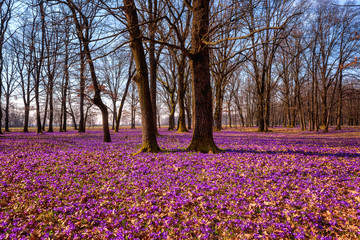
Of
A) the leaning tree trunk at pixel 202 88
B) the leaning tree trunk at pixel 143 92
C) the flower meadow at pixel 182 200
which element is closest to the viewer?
the flower meadow at pixel 182 200

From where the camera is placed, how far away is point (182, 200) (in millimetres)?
3742

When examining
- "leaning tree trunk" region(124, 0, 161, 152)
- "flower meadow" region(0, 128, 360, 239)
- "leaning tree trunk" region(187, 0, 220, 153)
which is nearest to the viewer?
"flower meadow" region(0, 128, 360, 239)

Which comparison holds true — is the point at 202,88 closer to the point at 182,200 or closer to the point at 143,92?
the point at 143,92

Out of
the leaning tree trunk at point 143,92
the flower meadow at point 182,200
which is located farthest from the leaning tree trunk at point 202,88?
the leaning tree trunk at point 143,92

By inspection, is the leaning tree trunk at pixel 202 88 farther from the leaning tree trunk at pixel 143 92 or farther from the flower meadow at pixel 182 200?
the leaning tree trunk at pixel 143 92

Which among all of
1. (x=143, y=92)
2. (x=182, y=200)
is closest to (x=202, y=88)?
(x=143, y=92)

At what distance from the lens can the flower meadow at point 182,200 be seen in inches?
112

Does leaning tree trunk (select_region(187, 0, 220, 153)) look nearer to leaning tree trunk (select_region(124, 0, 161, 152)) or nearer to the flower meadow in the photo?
the flower meadow

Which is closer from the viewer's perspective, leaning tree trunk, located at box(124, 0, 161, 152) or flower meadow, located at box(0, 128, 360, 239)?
flower meadow, located at box(0, 128, 360, 239)

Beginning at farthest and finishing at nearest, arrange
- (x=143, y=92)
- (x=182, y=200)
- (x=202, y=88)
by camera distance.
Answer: (x=143, y=92) → (x=202, y=88) → (x=182, y=200)

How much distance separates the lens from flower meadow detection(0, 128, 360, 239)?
9.35 feet

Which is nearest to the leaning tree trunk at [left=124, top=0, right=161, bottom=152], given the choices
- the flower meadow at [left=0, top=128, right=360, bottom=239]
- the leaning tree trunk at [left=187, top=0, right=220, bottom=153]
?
the flower meadow at [left=0, top=128, right=360, bottom=239]

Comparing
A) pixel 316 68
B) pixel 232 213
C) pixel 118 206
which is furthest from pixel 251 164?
pixel 316 68

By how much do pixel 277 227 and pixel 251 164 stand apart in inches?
138
